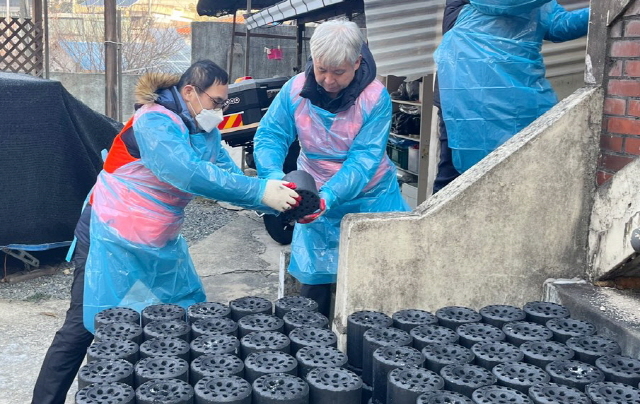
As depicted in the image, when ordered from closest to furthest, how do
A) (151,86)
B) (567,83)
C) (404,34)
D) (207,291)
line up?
(151,86), (567,83), (207,291), (404,34)

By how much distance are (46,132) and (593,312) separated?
4.56 meters

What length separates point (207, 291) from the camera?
19.0 feet

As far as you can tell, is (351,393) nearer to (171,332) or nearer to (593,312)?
(171,332)

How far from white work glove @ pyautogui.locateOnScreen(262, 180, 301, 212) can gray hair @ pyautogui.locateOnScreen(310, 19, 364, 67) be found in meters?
0.64

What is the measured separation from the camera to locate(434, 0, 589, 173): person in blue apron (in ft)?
12.6

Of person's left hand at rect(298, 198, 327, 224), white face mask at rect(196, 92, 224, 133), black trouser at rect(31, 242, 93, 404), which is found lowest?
black trouser at rect(31, 242, 93, 404)

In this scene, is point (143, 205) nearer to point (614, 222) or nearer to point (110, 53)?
point (614, 222)

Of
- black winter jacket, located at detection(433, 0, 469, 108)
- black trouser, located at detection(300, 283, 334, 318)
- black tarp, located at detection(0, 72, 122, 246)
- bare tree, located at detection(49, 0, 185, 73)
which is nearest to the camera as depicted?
black trouser, located at detection(300, 283, 334, 318)

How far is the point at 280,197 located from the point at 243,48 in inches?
538

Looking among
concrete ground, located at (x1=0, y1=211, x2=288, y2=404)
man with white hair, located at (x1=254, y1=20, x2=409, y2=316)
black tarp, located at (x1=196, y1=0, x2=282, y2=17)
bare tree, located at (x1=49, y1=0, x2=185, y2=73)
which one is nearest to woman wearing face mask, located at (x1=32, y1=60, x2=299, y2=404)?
man with white hair, located at (x1=254, y1=20, x2=409, y2=316)

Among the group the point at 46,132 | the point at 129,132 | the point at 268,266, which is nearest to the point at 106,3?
the point at 46,132

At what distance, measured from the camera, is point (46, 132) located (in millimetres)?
5793

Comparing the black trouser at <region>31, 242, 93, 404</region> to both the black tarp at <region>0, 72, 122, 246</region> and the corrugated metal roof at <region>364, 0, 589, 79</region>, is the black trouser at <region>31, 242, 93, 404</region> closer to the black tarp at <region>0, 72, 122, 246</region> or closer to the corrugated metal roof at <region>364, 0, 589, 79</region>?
the black tarp at <region>0, 72, 122, 246</region>

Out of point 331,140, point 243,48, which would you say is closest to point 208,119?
point 331,140
